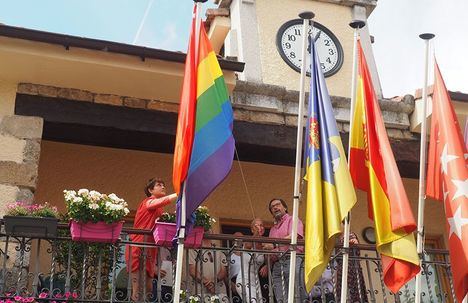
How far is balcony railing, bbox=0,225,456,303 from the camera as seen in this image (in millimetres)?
7000

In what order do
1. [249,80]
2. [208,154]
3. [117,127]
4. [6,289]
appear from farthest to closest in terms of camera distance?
[249,80] → [117,127] → [6,289] → [208,154]

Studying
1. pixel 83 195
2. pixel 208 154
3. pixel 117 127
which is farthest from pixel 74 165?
pixel 208 154

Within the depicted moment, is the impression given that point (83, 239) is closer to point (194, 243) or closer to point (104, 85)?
point (194, 243)

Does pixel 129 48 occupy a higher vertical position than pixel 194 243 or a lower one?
higher

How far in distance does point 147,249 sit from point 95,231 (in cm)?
72

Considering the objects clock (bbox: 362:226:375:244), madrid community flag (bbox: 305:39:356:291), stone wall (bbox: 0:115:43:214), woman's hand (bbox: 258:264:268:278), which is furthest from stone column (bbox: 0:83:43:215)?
clock (bbox: 362:226:375:244)

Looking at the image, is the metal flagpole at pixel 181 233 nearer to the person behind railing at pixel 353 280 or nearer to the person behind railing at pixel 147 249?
the person behind railing at pixel 147 249

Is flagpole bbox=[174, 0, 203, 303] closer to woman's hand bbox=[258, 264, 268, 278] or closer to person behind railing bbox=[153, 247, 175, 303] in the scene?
person behind railing bbox=[153, 247, 175, 303]

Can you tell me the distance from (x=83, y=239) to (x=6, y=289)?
3.15ft

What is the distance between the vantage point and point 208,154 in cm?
663

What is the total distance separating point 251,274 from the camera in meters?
7.96

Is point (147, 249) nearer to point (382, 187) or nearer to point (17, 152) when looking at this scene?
point (17, 152)

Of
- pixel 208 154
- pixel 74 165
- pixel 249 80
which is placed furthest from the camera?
pixel 249 80

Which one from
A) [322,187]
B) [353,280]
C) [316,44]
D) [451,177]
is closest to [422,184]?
[451,177]
